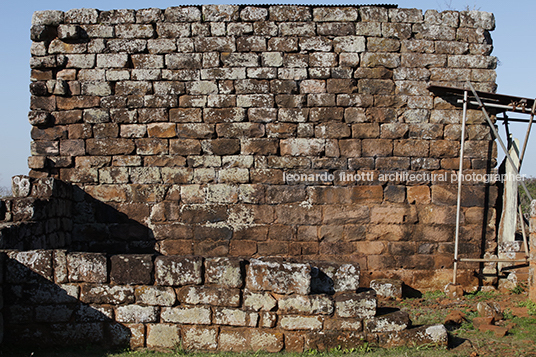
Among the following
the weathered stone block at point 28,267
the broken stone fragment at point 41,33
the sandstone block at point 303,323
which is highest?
the broken stone fragment at point 41,33

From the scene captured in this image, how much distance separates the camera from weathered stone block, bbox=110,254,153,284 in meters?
4.81

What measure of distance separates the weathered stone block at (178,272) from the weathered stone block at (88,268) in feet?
1.89

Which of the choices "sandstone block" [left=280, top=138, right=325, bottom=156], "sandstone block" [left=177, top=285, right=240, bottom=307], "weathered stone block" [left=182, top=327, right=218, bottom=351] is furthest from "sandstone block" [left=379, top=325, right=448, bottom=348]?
"sandstone block" [left=280, top=138, right=325, bottom=156]

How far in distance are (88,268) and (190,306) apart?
3.83ft

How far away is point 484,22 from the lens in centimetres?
764

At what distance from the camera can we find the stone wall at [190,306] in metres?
4.70

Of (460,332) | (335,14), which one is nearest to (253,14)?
(335,14)

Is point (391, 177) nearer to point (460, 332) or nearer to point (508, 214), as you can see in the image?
point (508, 214)

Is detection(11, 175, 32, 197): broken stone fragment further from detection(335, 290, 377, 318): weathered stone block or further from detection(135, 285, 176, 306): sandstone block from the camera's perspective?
detection(335, 290, 377, 318): weathered stone block

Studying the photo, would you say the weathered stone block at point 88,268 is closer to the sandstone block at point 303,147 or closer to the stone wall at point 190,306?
the stone wall at point 190,306

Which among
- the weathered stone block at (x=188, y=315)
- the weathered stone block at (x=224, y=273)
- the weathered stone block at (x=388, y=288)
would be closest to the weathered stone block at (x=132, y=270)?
the weathered stone block at (x=188, y=315)

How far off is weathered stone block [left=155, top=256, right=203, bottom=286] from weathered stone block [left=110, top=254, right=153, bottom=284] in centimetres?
10

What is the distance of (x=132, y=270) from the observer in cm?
482

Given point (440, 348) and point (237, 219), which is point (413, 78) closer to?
point (237, 219)
